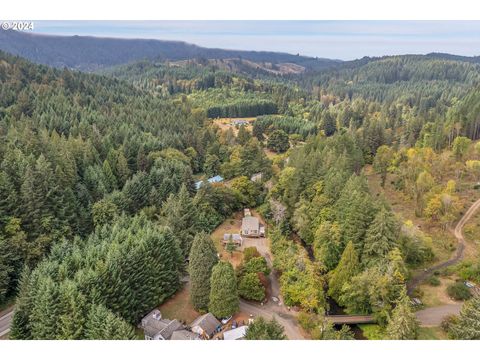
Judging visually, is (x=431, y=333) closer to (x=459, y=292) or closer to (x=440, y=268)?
(x=459, y=292)

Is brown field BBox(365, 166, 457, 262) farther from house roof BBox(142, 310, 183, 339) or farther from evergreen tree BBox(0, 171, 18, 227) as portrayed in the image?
evergreen tree BBox(0, 171, 18, 227)

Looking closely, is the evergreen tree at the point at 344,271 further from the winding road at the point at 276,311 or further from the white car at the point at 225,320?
the white car at the point at 225,320

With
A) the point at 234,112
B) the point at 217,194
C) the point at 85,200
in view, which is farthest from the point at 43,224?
the point at 234,112

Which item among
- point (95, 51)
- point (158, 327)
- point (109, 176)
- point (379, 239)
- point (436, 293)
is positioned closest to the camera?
point (158, 327)

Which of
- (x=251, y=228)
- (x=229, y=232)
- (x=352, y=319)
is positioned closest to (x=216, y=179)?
(x=229, y=232)

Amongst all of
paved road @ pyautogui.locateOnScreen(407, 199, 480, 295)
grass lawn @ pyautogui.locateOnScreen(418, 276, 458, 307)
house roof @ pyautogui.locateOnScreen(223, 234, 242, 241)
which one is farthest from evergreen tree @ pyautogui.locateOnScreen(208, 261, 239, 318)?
grass lawn @ pyautogui.locateOnScreen(418, 276, 458, 307)

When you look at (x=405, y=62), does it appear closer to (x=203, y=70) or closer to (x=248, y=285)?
(x=203, y=70)
